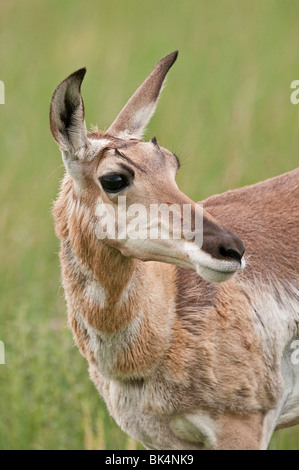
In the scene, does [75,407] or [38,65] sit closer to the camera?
[75,407]

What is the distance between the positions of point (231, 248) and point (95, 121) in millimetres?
6630

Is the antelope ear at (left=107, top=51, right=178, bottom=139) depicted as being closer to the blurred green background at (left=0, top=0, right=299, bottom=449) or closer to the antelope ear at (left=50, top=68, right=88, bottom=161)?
the antelope ear at (left=50, top=68, right=88, bottom=161)

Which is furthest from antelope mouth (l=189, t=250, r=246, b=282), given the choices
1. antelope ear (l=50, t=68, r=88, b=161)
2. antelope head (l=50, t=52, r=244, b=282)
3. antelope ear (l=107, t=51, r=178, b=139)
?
antelope ear (l=107, t=51, r=178, b=139)

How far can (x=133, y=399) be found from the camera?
5.75 m

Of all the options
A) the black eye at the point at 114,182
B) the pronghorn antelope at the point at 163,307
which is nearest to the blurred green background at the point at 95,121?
the pronghorn antelope at the point at 163,307

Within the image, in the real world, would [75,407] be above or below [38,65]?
below

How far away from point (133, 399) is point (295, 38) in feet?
25.9

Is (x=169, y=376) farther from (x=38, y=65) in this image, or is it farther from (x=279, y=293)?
(x=38, y=65)

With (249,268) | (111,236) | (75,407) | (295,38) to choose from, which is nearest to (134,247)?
(111,236)

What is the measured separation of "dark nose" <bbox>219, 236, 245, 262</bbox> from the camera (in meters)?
4.75

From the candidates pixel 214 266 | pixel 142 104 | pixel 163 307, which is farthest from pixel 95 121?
pixel 214 266

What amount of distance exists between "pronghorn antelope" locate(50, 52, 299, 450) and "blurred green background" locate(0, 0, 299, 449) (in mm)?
1143

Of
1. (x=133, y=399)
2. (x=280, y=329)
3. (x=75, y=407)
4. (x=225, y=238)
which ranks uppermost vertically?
(x=225, y=238)

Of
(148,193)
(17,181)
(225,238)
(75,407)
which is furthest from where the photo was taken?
(17,181)
